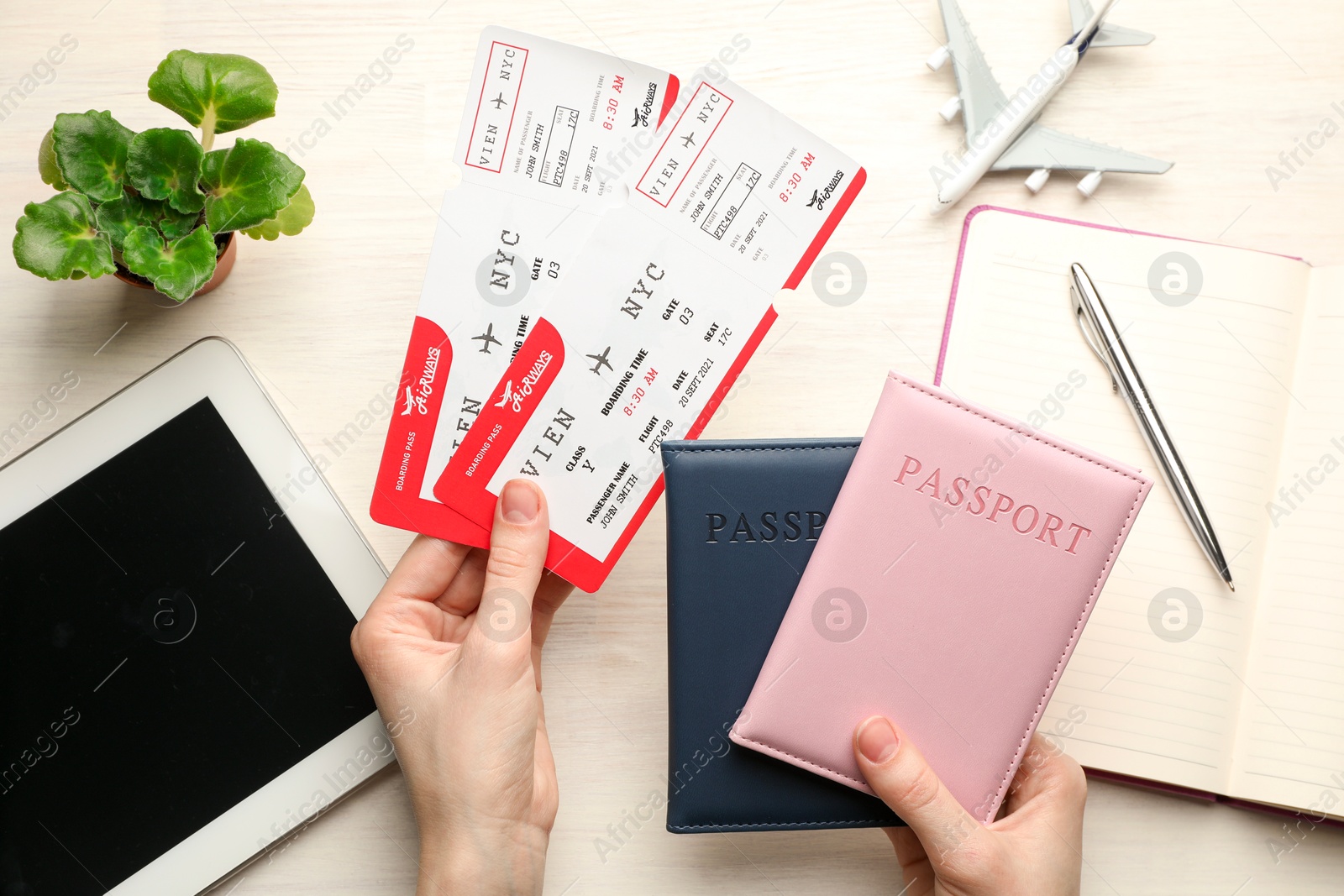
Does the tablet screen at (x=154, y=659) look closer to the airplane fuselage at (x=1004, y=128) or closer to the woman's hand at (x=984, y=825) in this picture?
the woman's hand at (x=984, y=825)

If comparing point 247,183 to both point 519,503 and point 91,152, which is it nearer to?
point 91,152

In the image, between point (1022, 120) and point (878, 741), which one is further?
point (1022, 120)

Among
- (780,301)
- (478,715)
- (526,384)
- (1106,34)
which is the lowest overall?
(478,715)

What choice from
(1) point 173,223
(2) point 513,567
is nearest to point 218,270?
(1) point 173,223

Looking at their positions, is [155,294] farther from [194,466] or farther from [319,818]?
[319,818]

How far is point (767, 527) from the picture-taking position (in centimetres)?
69

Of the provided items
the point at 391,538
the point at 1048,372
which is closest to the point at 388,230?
the point at 391,538

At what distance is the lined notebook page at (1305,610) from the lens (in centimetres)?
74

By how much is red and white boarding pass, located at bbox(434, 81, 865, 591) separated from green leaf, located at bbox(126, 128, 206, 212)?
0.96ft

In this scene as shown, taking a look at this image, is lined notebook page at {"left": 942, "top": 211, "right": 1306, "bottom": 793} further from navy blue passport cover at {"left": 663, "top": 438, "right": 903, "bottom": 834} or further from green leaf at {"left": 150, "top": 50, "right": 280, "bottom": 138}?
green leaf at {"left": 150, "top": 50, "right": 280, "bottom": 138}

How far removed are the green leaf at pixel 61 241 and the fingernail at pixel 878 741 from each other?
0.69 meters

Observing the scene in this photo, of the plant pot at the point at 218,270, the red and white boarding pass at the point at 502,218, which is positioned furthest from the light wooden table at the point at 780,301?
the red and white boarding pass at the point at 502,218

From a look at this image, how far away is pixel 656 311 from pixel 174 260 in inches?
15.3

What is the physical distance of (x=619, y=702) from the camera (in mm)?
792
